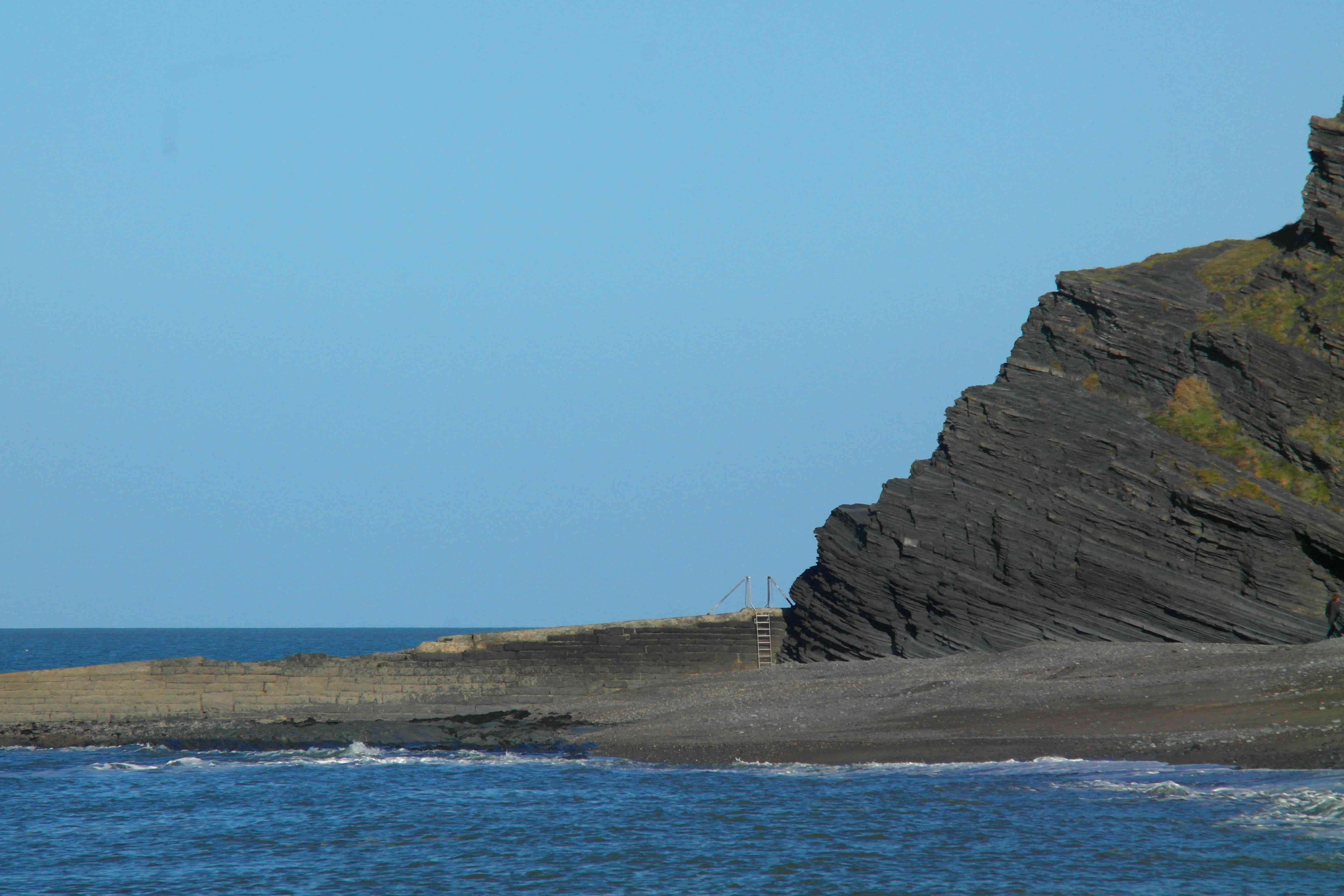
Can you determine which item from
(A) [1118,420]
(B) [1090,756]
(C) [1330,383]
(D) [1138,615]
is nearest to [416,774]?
(B) [1090,756]

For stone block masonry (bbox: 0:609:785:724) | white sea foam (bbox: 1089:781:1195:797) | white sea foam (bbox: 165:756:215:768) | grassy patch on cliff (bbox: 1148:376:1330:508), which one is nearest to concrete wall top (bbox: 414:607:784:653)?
stone block masonry (bbox: 0:609:785:724)

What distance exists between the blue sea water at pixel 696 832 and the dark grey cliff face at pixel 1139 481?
1047 centimetres

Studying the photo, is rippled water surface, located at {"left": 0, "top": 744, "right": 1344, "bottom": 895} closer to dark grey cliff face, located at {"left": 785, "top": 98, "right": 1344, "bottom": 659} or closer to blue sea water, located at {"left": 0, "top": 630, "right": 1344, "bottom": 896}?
blue sea water, located at {"left": 0, "top": 630, "right": 1344, "bottom": 896}

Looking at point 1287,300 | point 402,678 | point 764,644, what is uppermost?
point 1287,300

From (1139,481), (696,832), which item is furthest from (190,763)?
(1139,481)

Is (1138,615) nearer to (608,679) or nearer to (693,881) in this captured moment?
(608,679)

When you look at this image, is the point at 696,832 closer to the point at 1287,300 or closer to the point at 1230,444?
the point at 1230,444

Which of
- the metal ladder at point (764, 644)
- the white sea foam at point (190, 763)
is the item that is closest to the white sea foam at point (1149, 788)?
the metal ladder at point (764, 644)

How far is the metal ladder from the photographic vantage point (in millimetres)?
42000

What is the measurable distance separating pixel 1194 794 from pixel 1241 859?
3.64 metres

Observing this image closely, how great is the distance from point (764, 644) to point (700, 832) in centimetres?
2058

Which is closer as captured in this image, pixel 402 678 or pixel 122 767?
pixel 122 767

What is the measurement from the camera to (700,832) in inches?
859

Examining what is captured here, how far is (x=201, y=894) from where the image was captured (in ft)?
63.6
